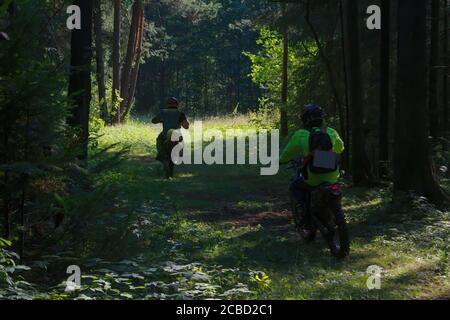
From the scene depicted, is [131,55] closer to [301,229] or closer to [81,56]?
[81,56]

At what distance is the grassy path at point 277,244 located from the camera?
7.32m

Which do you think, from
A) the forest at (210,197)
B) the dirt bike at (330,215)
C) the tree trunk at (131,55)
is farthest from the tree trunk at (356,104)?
the tree trunk at (131,55)

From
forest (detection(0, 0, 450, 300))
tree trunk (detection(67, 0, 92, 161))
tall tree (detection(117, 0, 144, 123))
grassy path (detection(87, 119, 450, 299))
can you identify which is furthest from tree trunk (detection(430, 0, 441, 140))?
tall tree (detection(117, 0, 144, 123))

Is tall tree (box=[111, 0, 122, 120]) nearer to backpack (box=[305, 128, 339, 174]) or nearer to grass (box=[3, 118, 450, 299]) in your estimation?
grass (box=[3, 118, 450, 299])

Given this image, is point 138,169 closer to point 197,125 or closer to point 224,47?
point 197,125

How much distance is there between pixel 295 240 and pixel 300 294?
3.38 m

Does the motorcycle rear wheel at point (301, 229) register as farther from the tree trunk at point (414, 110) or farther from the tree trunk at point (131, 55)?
the tree trunk at point (131, 55)

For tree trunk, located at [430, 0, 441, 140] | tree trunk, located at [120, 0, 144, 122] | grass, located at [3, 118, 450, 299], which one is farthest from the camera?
tree trunk, located at [120, 0, 144, 122]

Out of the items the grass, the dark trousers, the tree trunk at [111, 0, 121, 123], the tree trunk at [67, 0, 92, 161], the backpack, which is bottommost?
the grass

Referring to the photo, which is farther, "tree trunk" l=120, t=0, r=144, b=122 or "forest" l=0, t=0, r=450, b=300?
"tree trunk" l=120, t=0, r=144, b=122

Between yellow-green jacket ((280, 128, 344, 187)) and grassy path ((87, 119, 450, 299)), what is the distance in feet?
3.47

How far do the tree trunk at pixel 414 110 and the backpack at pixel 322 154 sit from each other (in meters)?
4.03

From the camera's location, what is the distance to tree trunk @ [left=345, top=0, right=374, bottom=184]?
16000 mm

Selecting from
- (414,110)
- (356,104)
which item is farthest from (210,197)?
(414,110)
